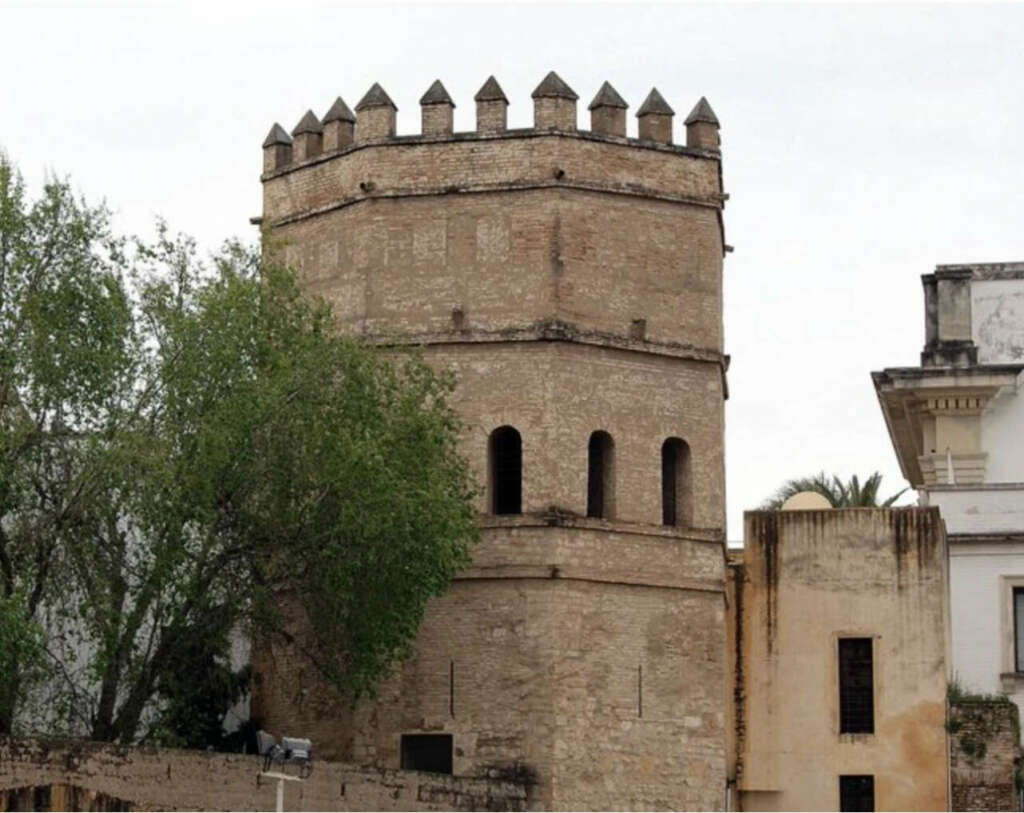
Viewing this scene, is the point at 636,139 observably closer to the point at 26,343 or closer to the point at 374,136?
the point at 374,136

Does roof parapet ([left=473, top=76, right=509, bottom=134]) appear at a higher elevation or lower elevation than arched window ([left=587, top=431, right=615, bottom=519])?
higher

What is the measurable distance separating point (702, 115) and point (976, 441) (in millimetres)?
6181

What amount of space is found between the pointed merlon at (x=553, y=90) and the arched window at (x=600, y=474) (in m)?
4.48

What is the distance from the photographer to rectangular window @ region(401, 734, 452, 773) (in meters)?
35.8

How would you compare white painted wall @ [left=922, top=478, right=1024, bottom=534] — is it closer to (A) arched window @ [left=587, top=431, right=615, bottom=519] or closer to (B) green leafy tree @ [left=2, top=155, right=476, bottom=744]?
(A) arched window @ [left=587, top=431, right=615, bottom=519]

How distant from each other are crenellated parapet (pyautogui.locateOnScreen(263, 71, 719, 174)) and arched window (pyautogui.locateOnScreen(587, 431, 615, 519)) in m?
4.02

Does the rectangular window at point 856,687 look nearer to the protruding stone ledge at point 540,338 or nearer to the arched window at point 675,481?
the arched window at point 675,481

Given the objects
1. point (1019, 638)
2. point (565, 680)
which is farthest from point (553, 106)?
point (1019, 638)

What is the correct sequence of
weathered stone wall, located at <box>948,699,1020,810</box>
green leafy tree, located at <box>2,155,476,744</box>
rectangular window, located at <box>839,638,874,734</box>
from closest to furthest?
green leafy tree, located at <box>2,155,476,744</box> < weathered stone wall, located at <box>948,699,1020,810</box> < rectangular window, located at <box>839,638,874,734</box>

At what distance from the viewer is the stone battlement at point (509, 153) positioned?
3722 centimetres

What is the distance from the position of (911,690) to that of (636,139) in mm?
8100

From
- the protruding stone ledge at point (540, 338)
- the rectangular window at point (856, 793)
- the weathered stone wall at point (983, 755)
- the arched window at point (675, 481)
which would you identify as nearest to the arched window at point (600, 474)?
the arched window at point (675, 481)

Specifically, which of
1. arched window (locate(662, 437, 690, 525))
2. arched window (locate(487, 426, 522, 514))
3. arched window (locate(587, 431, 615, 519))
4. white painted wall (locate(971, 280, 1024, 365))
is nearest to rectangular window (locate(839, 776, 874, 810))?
arched window (locate(662, 437, 690, 525))

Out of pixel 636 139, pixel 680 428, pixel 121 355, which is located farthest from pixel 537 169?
pixel 121 355
